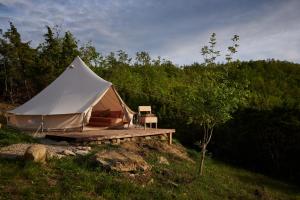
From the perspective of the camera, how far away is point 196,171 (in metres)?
10.4

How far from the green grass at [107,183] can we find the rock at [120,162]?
0.49 feet

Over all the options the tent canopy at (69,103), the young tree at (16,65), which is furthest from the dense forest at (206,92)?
the tent canopy at (69,103)

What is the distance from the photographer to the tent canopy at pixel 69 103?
Answer: 479 inches

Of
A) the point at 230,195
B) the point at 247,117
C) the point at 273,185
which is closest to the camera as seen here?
the point at 230,195

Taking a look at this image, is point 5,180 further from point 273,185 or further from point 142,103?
point 142,103

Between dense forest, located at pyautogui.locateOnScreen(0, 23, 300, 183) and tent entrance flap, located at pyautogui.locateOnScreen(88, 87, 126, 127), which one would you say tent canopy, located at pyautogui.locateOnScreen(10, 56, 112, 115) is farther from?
dense forest, located at pyautogui.locateOnScreen(0, 23, 300, 183)

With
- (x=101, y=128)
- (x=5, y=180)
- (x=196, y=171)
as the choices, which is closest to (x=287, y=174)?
(x=196, y=171)

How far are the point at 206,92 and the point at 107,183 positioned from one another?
12.5 ft

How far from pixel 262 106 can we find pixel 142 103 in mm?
5434

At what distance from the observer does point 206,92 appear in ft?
31.3

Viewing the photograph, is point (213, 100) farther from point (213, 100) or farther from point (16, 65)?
point (16, 65)

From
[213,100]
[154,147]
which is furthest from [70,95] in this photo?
[213,100]

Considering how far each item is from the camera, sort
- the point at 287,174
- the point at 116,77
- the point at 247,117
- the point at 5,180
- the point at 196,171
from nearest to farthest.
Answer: the point at 5,180 → the point at 196,171 → the point at 287,174 → the point at 247,117 → the point at 116,77

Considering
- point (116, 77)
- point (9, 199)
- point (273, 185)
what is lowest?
point (273, 185)
